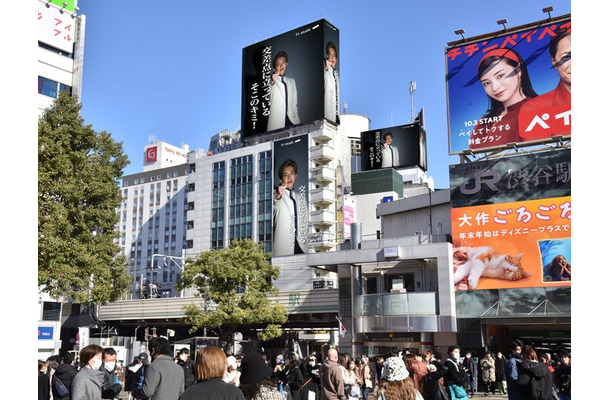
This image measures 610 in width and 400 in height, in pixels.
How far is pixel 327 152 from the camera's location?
70062 millimetres

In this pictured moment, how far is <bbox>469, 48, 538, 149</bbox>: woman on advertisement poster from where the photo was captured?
3497cm

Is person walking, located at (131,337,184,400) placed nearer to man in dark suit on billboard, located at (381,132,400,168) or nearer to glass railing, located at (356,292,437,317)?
glass railing, located at (356,292,437,317)

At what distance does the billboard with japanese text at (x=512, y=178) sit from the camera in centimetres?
3244

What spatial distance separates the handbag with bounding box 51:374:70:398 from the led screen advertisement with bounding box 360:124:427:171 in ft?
267

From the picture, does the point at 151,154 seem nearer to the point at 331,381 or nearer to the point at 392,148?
the point at 392,148

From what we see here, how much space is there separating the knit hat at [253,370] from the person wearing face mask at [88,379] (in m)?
2.30

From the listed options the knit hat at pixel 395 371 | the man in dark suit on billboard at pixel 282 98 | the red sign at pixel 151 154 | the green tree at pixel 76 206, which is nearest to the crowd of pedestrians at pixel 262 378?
the knit hat at pixel 395 371

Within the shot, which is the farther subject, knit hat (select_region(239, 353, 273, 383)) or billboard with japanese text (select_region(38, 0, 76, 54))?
billboard with japanese text (select_region(38, 0, 76, 54))

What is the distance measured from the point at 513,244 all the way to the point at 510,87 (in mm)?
8889

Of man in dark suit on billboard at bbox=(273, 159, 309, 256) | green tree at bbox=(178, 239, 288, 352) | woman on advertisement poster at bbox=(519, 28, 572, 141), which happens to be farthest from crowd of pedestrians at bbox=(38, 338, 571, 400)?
man in dark suit on billboard at bbox=(273, 159, 309, 256)

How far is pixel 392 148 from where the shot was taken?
3551 inches

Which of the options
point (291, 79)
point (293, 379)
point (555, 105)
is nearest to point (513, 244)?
point (555, 105)

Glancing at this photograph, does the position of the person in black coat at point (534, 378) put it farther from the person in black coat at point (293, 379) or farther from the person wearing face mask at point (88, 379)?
the person wearing face mask at point (88, 379)

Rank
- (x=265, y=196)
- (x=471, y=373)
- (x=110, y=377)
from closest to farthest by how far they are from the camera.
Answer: (x=110, y=377) → (x=471, y=373) → (x=265, y=196)
